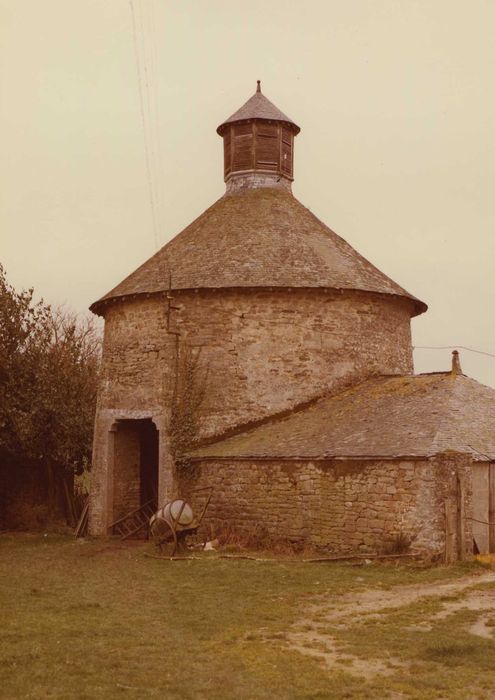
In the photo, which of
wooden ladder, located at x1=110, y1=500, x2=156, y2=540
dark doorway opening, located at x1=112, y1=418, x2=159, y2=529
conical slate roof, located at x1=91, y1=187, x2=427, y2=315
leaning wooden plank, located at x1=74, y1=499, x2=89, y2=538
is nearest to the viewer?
conical slate roof, located at x1=91, y1=187, x2=427, y2=315

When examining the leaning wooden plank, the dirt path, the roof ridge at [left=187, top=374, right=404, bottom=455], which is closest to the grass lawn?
the dirt path

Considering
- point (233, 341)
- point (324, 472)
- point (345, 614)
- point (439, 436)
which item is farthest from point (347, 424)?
point (345, 614)

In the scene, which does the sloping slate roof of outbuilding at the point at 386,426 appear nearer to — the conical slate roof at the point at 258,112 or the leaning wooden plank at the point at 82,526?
the leaning wooden plank at the point at 82,526

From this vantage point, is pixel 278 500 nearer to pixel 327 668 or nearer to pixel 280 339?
pixel 280 339

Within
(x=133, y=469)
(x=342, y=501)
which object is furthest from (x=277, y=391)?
(x=133, y=469)

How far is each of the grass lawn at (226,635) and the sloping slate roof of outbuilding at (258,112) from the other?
1644cm

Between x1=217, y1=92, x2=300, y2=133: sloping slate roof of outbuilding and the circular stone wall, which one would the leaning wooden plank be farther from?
x1=217, y1=92, x2=300, y2=133: sloping slate roof of outbuilding

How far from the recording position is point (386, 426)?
1867 cm

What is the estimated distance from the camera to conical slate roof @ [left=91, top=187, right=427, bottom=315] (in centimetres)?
2330

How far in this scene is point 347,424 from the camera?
19.7 metres

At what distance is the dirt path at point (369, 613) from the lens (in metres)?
9.70

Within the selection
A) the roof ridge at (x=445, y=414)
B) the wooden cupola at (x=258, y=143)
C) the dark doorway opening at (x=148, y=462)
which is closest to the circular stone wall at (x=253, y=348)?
the dark doorway opening at (x=148, y=462)

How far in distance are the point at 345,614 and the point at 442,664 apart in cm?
300

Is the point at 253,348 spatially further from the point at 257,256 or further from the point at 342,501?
the point at 342,501
